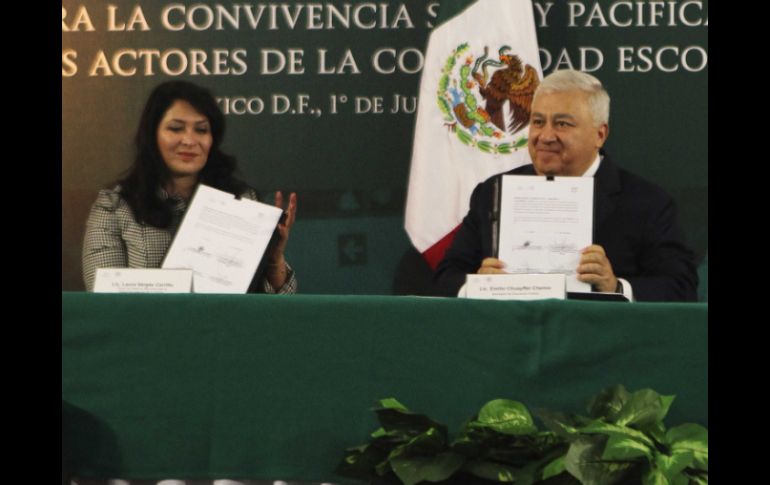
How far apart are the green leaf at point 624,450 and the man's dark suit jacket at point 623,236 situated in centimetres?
168

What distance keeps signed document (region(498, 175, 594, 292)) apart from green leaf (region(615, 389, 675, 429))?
3.37 ft

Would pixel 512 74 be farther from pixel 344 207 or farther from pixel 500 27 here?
pixel 344 207

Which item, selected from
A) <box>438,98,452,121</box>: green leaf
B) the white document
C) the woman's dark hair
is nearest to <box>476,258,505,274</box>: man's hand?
the white document

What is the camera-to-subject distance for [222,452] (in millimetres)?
2715

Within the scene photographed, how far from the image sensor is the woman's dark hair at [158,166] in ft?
14.8

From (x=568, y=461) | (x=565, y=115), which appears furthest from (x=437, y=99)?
(x=568, y=461)

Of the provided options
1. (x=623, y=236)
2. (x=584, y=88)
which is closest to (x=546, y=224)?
(x=623, y=236)

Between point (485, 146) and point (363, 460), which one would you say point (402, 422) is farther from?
point (485, 146)

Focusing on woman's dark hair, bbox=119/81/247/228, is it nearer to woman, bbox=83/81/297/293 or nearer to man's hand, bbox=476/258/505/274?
woman, bbox=83/81/297/293

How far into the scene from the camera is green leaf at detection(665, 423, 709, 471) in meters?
2.42

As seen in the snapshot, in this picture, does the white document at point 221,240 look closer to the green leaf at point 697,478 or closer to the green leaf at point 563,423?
the green leaf at point 563,423

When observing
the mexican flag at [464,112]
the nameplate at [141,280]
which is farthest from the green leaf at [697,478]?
the mexican flag at [464,112]

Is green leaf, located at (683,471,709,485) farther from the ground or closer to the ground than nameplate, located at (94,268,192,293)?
closer to the ground

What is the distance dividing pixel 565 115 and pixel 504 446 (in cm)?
199
